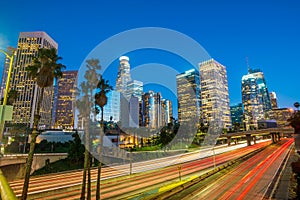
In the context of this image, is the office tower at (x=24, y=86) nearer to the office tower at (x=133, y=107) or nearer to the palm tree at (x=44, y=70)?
the office tower at (x=133, y=107)

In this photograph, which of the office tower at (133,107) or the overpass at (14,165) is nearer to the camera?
the overpass at (14,165)

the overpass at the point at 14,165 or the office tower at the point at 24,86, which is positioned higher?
the office tower at the point at 24,86

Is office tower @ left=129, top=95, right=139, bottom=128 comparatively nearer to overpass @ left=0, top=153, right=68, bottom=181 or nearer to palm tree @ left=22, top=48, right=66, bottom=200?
overpass @ left=0, top=153, right=68, bottom=181

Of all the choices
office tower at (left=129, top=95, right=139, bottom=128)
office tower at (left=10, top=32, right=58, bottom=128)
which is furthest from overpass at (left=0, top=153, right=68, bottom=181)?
office tower at (left=10, top=32, right=58, bottom=128)

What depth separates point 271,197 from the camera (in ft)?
58.3

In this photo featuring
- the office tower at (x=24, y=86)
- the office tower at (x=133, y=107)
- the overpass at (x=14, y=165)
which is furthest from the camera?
the office tower at (x=24, y=86)

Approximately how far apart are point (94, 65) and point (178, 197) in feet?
67.3

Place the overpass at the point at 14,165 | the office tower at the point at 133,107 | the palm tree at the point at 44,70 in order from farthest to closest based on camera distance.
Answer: the office tower at the point at 133,107
the overpass at the point at 14,165
the palm tree at the point at 44,70

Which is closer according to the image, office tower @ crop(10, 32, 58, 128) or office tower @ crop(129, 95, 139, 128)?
office tower @ crop(129, 95, 139, 128)

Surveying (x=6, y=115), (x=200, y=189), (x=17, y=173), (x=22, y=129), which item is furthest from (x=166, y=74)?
(x=22, y=129)

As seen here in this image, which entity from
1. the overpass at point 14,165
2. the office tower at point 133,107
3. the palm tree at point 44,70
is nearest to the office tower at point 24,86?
the office tower at point 133,107

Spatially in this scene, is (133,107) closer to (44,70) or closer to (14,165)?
(14,165)

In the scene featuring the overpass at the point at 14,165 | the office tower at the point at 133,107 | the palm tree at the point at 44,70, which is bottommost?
the overpass at the point at 14,165

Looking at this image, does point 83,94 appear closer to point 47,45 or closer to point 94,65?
point 94,65
